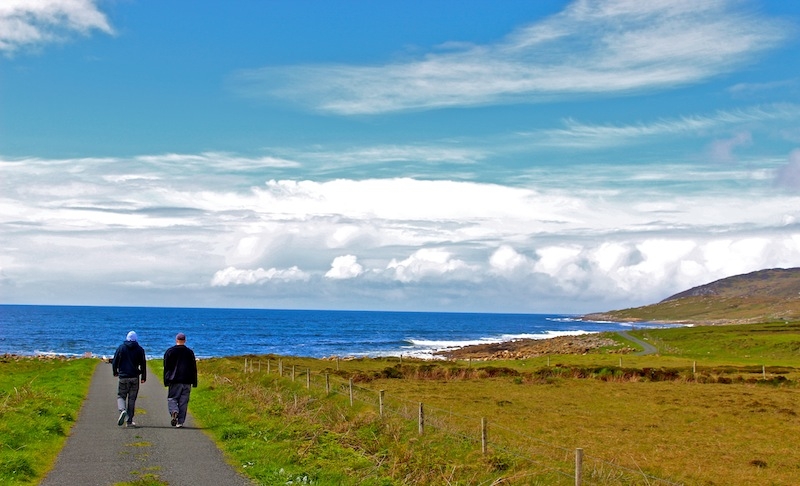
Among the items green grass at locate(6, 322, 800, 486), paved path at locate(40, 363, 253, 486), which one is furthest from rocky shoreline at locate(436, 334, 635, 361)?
Result: paved path at locate(40, 363, 253, 486)

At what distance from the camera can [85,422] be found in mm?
20438

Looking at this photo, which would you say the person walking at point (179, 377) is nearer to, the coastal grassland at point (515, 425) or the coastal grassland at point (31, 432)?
the coastal grassland at point (515, 425)

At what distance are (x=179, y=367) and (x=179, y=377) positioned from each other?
0.26 m

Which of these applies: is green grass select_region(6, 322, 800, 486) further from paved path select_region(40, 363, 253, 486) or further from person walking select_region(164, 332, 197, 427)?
person walking select_region(164, 332, 197, 427)

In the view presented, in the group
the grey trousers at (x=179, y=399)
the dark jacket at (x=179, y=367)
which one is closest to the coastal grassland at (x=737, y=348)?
the grey trousers at (x=179, y=399)

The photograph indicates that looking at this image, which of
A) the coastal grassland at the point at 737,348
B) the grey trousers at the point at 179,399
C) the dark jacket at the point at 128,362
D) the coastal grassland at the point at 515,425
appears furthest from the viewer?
the coastal grassland at the point at 737,348

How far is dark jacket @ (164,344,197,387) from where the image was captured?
62.1 feet

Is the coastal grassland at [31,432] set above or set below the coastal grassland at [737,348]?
above

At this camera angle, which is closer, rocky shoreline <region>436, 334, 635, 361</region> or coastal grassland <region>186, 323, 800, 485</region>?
coastal grassland <region>186, 323, 800, 485</region>

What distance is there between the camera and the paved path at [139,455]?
12859 millimetres

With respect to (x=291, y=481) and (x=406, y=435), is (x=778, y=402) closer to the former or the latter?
(x=406, y=435)

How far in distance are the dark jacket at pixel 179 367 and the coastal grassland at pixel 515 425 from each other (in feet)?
5.29

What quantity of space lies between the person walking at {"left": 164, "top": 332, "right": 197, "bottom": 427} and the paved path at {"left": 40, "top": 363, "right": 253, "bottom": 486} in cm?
52

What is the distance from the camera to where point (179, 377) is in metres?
19.0
